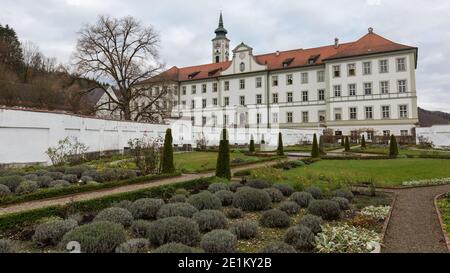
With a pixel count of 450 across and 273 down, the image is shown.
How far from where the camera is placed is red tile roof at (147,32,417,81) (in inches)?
1542

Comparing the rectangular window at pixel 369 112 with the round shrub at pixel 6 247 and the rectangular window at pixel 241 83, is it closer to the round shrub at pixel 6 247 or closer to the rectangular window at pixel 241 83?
the rectangular window at pixel 241 83

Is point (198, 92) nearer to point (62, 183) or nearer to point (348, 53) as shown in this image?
point (348, 53)

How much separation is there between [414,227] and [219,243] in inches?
164

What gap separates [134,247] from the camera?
4.34m

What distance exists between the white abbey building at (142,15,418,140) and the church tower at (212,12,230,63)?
8459 mm

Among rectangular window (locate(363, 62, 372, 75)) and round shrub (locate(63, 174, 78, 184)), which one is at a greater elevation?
rectangular window (locate(363, 62, 372, 75))

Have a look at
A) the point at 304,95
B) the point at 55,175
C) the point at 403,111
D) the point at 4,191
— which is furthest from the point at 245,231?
the point at 304,95

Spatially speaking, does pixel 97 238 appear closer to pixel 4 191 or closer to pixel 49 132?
pixel 4 191

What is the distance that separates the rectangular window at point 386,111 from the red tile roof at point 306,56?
6.99 m

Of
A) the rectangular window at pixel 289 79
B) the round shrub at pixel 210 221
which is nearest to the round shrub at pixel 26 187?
the round shrub at pixel 210 221

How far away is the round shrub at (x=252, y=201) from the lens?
7.38 m

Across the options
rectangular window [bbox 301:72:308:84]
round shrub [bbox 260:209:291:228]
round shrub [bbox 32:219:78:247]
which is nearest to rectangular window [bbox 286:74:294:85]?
rectangular window [bbox 301:72:308:84]

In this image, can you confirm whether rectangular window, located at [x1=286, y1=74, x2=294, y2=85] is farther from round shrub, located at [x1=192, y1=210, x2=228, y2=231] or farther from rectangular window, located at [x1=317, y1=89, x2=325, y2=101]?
round shrub, located at [x1=192, y1=210, x2=228, y2=231]
